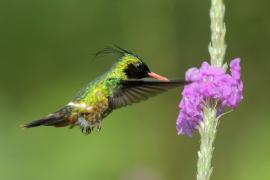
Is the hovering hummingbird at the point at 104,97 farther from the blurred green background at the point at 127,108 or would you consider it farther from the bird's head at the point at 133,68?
the blurred green background at the point at 127,108

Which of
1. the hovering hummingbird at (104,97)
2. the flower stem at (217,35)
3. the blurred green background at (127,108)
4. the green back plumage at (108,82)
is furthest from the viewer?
the blurred green background at (127,108)

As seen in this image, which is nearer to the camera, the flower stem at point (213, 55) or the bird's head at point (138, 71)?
the flower stem at point (213, 55)

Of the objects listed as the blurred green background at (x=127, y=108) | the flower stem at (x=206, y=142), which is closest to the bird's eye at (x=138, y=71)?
the flower stem at (x=206, y=142)

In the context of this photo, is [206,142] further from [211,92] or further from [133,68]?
[133,68]

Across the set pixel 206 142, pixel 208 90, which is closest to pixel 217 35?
pixel 208 90

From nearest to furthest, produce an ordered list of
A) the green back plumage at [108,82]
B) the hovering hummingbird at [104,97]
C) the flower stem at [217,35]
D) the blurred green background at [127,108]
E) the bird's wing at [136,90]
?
the flower stem at [217,35]
the bird's wing at [136,90]
the hovering hummingbird at [104,97]
the green back plumage at [108,82]
the blurred green background at [127,108]

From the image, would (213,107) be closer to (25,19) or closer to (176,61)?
(176,61)
